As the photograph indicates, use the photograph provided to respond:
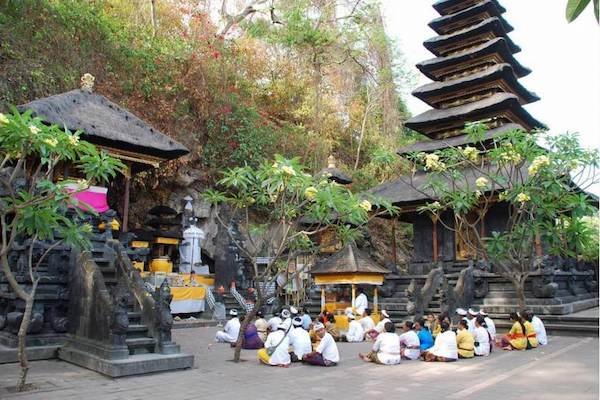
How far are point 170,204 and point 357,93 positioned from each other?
18.6 meters

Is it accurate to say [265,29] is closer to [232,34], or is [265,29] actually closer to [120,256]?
[232,34]

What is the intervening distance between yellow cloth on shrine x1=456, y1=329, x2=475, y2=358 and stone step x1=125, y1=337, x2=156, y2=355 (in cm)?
628

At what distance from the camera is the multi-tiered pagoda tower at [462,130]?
16375 millimetres

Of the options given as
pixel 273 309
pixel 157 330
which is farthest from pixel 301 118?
pixel 157 330

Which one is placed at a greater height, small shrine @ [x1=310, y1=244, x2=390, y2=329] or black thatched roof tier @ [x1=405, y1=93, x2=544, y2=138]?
black thatched roof tier @ [x1=405, y1=93, x2=544, y2=138]

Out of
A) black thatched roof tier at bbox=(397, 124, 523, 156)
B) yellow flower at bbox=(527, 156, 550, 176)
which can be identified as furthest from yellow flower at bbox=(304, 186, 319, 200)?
black thatched roof tier at bbox=(397, 124, 523, 156)

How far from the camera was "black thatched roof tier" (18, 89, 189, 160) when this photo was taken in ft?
46.4

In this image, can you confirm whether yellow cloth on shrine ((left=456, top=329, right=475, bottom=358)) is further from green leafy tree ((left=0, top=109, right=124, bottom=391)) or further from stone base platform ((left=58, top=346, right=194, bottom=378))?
green leafy tree ((left=0, top=109, right=124, bottom=391))

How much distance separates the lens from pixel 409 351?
1061cm

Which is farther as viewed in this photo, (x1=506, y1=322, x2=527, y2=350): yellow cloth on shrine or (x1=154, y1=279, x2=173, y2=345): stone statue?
(x1=506, y1=322, x2=527, y2=350): yellow cloth on shrine

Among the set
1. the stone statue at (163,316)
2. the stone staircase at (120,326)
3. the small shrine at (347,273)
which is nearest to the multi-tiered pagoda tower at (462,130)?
the small shrine at (347,273)

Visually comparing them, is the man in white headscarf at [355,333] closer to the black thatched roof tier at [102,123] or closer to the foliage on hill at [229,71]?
the foliage on hill at [229,71]

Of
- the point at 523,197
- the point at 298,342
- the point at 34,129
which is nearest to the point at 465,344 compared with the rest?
the point at 523,197

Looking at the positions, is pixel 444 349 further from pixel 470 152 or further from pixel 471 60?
pixel 471 60
